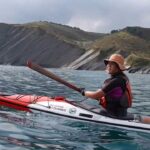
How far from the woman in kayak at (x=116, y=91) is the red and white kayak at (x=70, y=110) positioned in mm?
287

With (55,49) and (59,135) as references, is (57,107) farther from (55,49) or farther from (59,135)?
(55,49)

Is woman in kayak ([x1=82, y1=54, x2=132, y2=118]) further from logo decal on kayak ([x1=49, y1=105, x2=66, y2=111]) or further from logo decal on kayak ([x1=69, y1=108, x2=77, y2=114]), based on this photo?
logo decal on kayak ([x1=49, y1=105, x2=66, y2=111])

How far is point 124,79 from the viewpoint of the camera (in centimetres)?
1386

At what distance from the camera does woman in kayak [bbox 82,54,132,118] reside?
543 inches

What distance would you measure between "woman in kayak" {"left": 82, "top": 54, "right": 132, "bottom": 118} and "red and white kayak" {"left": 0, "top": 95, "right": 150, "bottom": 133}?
29 cm

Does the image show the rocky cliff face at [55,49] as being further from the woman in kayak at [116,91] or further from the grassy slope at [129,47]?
the woman in kayak at [116,91]

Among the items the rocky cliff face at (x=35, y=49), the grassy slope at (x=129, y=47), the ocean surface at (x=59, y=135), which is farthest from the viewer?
the rocky cliff face at (x=35, y=49)

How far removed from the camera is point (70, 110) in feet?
48.1

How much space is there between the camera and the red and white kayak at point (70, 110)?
45.0 ft

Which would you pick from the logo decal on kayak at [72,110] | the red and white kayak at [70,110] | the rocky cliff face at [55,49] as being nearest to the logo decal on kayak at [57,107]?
the red and white kayak at [70,110]

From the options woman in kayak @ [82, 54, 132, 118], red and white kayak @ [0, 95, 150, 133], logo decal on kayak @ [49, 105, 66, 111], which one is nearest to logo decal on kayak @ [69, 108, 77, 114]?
red and white kayak @ [0, 95, 150, 133]

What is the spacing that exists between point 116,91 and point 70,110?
171cm

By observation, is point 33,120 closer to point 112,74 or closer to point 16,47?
point 112,74

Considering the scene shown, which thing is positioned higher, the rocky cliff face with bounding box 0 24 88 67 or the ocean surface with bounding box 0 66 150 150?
the rocky cliff face with bounding box 0 24 88 67
